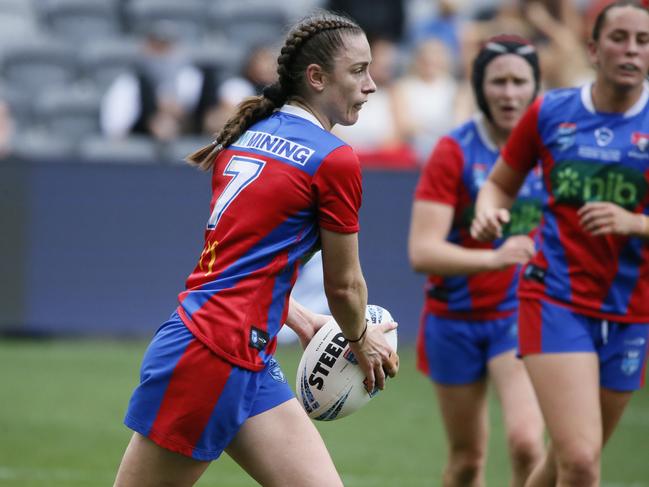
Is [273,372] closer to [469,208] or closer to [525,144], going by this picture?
[525,144]

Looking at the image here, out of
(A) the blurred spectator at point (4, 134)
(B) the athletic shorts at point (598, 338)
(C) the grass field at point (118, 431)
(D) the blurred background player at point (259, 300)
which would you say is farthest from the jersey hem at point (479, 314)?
(A) the blurred spectator at point (4, 134)

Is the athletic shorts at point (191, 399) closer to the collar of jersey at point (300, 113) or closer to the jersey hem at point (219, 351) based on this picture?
the jersey hem at point (219, 351)

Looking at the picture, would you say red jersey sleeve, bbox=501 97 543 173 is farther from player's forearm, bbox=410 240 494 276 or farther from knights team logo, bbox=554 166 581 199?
player's forearm, bbox=410 240 494 276

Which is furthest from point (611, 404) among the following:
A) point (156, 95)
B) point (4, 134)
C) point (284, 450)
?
point (4, 134)

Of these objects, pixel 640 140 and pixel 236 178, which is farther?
pixel 640 140

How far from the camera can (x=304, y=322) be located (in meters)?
4.90

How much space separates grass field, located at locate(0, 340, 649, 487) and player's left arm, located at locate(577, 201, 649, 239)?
2.85 metres

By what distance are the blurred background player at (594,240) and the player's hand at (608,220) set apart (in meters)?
0.03

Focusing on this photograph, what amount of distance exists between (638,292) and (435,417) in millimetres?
4416

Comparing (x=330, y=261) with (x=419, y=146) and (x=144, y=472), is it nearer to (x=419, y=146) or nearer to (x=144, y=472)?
(x=144, y=472)

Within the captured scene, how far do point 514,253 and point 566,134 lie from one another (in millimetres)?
597

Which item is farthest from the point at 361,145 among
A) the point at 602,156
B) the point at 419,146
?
the point at 602,156

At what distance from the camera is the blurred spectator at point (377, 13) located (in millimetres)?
15070

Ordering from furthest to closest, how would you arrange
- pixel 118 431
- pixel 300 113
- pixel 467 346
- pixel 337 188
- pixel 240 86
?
pixel 240 86 → pixel 118 431 → pixel 467 346 → pixel 300 113 → pixel 337 188
